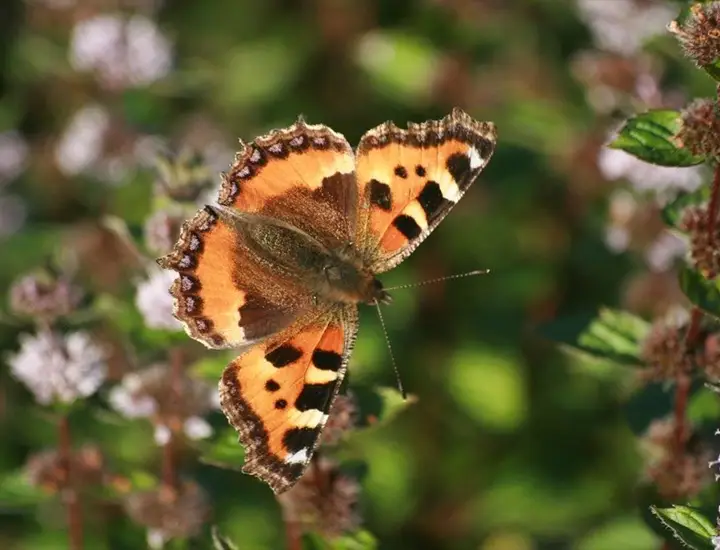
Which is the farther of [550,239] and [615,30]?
[550,239]

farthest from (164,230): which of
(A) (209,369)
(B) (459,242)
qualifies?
(B) (459,242)

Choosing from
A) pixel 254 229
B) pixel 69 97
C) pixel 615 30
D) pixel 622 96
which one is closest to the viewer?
pixel 254 229

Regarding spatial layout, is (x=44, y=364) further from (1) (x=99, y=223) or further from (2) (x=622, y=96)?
(2) (x=622, y=96)

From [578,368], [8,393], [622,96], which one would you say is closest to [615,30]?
[622,96]

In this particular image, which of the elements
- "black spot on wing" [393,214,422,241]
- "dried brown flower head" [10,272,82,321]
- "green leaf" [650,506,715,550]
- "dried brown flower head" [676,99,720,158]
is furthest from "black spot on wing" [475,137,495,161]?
"dried brown flower head" [10,272,82,321]

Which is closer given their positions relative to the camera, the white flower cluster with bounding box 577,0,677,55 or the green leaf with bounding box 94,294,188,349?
the green leaf with bounding box 94,294,188,349

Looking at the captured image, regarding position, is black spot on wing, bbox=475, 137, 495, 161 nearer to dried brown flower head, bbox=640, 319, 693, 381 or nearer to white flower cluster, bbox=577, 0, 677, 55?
dried brown flower head, bbox=640, 319, 693, 381

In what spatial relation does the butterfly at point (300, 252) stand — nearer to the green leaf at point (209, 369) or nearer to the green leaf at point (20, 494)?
the green leaf at point (209, 369)
